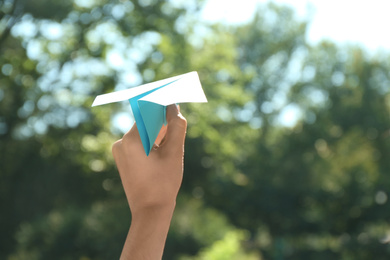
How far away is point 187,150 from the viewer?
62.0 ft

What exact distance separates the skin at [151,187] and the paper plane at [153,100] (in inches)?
1.3

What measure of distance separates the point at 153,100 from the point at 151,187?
21 centimetres

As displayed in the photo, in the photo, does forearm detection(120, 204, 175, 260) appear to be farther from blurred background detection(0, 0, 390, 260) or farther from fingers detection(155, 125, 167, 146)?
blurred background detection(0, 0, 390, 260)

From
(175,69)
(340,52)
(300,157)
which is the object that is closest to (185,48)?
(175,69)

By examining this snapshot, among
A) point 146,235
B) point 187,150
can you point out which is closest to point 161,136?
point 146,235

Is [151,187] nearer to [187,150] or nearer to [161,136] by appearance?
[161,136]

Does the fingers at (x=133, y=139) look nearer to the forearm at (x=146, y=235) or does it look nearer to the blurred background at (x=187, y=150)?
the forearm at (x=146, y=235)

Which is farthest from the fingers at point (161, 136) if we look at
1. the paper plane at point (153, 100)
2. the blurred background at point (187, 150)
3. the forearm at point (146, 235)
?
the blurred background at point (187, 150)

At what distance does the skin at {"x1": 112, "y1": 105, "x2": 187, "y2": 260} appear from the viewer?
4.23 feet

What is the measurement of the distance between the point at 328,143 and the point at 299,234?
16.4 ft

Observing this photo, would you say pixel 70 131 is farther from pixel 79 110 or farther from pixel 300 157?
pixel 300 157

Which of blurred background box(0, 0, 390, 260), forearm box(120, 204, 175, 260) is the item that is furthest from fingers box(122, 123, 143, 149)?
blurred background box(0, 0, 390, 260)

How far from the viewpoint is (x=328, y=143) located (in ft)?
82.4

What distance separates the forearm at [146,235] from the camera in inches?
50.6
